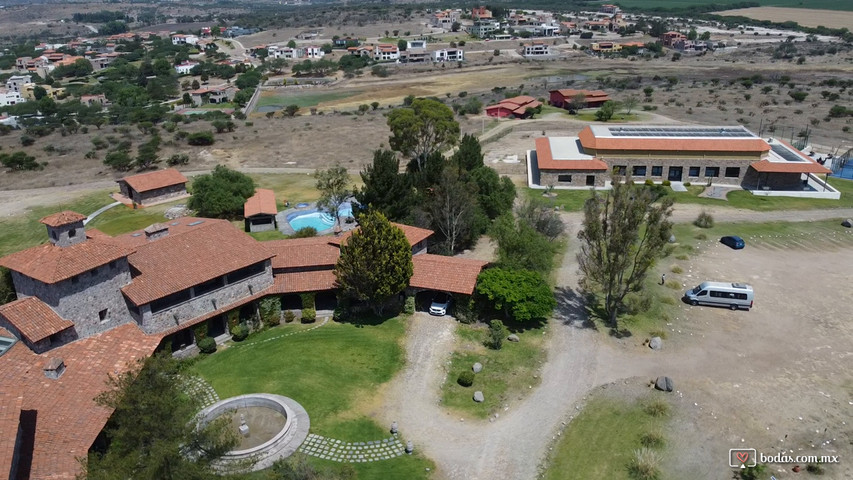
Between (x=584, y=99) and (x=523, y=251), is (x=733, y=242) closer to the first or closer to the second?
(x=523, y=251)

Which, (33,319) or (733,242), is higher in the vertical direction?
(33,319)

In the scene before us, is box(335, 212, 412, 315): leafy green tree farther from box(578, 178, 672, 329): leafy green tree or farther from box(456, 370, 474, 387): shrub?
box(578, 178, 672, 329): leafy green tree

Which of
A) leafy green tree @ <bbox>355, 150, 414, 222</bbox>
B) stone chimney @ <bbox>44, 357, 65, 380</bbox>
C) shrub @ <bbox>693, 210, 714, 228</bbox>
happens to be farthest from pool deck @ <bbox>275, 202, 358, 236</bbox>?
shrub @ <bbox>693, 210, 714, 228</bbox>

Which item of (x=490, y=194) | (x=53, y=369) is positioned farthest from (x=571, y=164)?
(x=53, y=369)

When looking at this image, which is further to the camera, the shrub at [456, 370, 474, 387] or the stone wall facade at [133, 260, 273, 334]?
the stone wall facade at [133, 260, 273, 334]

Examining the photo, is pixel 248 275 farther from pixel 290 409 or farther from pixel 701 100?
pixel 701 100

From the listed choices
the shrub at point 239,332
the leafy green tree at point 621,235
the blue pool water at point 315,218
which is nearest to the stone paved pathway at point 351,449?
the shrub at point 239,332
